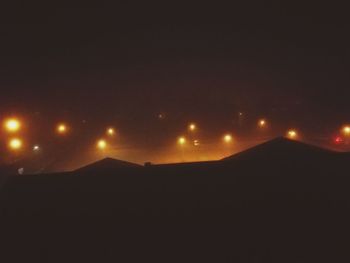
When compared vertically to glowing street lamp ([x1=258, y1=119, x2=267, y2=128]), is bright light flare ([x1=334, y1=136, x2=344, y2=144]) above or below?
below

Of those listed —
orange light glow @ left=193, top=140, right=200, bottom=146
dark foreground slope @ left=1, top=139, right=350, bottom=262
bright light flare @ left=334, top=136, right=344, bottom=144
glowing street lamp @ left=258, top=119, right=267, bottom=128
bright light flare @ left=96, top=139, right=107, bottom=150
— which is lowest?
dark foreground slope @ left=1, top=139, right=350, bottom=262

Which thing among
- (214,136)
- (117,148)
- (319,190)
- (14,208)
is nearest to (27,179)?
(14,208)

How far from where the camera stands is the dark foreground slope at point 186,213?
4.76 meters

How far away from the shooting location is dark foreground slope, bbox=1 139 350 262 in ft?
15.6

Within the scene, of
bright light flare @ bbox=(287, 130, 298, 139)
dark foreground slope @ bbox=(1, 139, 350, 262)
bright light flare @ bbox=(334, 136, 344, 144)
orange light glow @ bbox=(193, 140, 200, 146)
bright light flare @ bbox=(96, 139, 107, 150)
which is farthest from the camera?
bright light flare @ bbox=(96, 139, 107, 150)

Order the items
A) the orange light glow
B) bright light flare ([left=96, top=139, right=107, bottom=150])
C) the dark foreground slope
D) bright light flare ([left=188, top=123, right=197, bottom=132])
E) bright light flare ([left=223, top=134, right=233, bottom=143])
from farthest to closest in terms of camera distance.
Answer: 1. bright light flare ([left=188, top=123, right=197, bottom=132])
2. bright light flare ([left=223, top=134, right=233, bottom=143])
3. bright light flare ([left=96, top=139, right=107, bottom=150])
4. the orange light glow
5. the dark foreground slope

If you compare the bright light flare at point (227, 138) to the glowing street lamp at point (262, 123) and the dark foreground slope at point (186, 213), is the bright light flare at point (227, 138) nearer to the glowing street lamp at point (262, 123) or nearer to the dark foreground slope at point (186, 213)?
the glowing street lamp at point (262, 123)

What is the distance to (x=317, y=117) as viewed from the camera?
107ft

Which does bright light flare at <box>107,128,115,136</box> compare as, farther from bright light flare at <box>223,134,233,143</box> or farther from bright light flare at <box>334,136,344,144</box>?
bright light flare at <box>334,136,344,144</box>

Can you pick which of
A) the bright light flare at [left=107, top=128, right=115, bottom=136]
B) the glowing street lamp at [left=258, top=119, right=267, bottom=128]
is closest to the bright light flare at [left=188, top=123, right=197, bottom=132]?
the glowing street lamp at [left=258, top=119, right=267, bottom=128]

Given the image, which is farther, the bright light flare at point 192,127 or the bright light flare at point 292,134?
the bright light flare at point 192,127

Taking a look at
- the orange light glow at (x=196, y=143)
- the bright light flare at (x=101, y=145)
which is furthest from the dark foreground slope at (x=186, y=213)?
the bright light flare at (x=101, y=145)

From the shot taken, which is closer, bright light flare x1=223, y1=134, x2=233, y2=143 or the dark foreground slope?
the dark foreground slope

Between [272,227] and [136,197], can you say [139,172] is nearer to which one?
[136,197]
